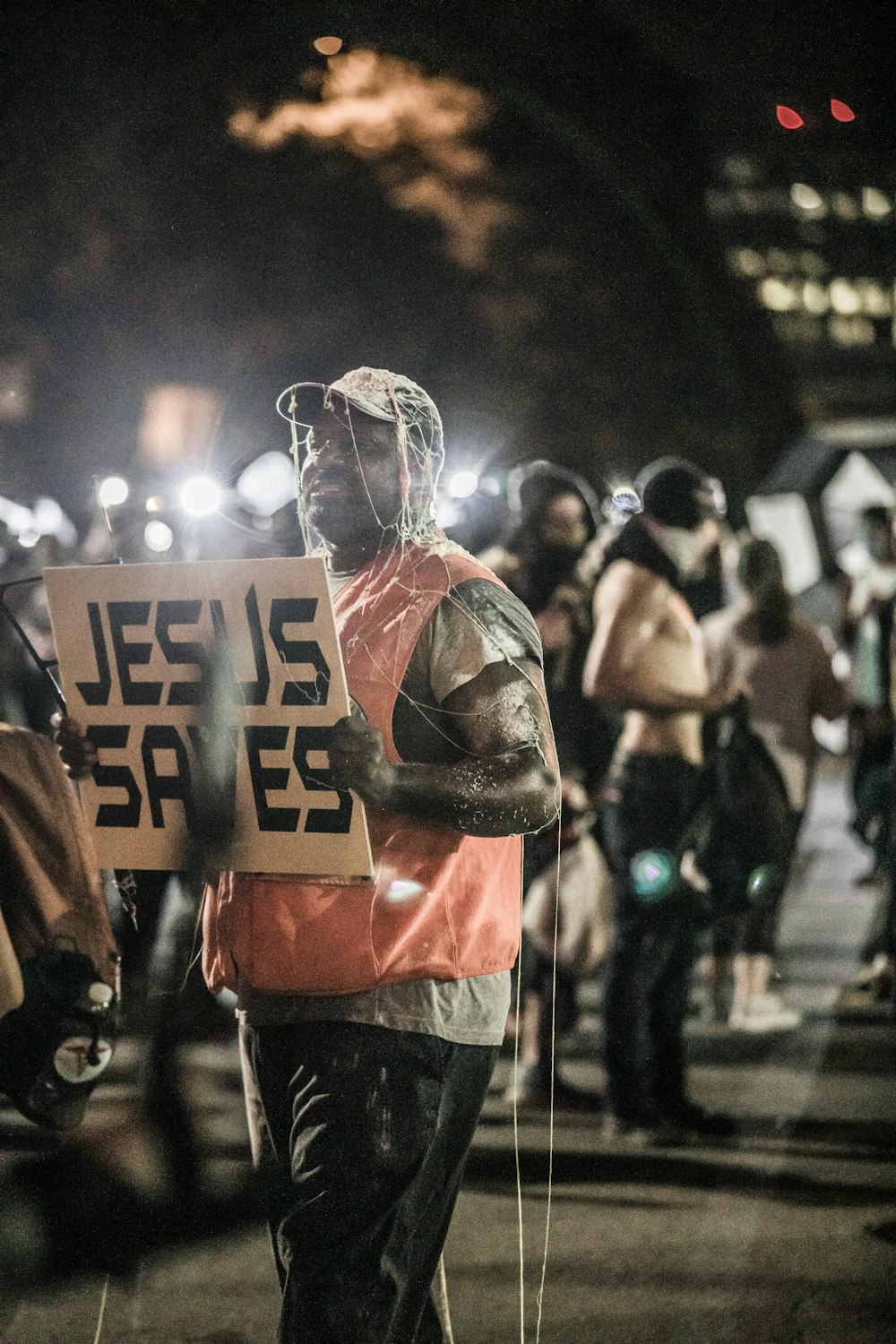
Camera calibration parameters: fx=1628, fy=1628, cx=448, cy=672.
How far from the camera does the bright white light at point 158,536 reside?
3.05 meters

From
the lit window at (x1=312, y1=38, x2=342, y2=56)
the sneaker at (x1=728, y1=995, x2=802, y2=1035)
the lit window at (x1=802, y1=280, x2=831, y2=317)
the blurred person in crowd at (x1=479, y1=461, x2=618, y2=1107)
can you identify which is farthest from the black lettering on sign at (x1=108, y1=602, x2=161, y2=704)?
the lit window at (x1=802, y1=280, x2=831, y2=317)

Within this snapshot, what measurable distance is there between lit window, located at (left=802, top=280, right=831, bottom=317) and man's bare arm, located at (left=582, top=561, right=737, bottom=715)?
10.4ft

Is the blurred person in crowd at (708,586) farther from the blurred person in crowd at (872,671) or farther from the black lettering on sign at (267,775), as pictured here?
the black lettering on sign at (267,775)

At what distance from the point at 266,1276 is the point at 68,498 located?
68.4 inches

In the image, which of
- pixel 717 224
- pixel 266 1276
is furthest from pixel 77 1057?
pixel 717 224

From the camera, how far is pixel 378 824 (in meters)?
2.38

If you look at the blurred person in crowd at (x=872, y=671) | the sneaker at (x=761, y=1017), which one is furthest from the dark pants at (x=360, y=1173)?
the blurred person in crowd at (x=872, y=671)

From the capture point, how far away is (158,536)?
307 cm

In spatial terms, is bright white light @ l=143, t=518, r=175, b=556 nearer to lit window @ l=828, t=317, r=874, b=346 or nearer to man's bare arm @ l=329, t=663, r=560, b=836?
man's bare arm @ l=329, t=663, r=560, b=836

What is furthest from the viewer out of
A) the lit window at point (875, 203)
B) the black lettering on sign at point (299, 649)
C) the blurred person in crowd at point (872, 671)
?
the blurred person in crowd at point (872, 671)

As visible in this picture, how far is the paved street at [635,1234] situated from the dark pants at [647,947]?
197 millimetres

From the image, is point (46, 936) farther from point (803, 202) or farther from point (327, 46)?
point (803, 202)

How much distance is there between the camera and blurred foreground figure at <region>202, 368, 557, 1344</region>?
2.28 m

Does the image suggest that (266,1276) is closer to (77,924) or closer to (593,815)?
(77,924)
